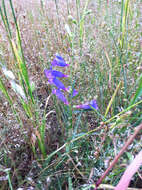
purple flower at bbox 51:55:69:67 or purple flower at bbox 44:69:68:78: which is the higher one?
purple flower at bbox 51:55:69:67

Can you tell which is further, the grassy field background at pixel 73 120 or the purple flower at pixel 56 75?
the purple flower at pixel 56 75

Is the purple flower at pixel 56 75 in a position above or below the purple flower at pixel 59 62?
below

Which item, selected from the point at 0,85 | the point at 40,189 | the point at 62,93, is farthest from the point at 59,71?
the point at 40,189

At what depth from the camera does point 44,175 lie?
2.27 feet

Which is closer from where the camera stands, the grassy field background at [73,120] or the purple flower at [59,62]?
the grassy field background at [73,120]

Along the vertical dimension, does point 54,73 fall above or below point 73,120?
above

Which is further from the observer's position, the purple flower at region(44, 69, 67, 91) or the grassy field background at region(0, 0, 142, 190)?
the purple flower at region(44, 69, 67, 91)

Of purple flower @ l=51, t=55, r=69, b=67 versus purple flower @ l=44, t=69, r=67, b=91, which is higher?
purple flower @ l=51, t=55, r=69, b=67

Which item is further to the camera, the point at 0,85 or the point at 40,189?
the point at 0,85

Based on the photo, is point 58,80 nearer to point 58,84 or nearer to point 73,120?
point 58,84

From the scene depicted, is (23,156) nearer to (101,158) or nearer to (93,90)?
(101,158)

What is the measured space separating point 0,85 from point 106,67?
558 millimetres

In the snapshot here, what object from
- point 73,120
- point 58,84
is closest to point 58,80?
point 58,84

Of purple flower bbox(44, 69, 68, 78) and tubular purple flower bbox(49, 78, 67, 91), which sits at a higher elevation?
purple flower bbox(44, 69, 68, 78)
